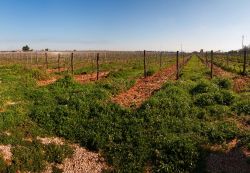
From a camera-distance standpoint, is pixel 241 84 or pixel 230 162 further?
pixel 241 84

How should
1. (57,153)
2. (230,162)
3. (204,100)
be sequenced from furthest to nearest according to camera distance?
(204,100) → (57,153) → (230,162)

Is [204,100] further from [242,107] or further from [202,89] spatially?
[202,89]

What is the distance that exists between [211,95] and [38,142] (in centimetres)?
704

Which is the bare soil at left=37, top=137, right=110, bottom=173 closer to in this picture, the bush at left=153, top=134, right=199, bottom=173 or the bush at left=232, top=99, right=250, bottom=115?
the bush at left=153, top=134, right=199, bottom=173

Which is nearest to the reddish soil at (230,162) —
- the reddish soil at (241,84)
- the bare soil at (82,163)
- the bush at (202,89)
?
the bare soil at (82,163)

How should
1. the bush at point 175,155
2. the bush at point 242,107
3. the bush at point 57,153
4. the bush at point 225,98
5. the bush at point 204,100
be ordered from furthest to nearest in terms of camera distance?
the bush at point 225,98
the bush at point 204,100
the bush at point 242,107
the bush at point 57,153
the bush at point 175,155

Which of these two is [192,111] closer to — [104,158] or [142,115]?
[142,115]

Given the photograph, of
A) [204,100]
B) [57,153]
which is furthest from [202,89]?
[57,153]

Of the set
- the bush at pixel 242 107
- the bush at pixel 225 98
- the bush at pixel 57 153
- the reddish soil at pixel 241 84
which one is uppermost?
the reddish soil at pixel 241 84

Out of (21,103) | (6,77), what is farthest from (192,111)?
(6,77)

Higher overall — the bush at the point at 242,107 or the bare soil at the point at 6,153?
the bush at the point at 242,107

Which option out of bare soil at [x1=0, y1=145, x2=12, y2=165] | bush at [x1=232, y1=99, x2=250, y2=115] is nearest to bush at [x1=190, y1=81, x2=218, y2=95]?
bush at [x1=232, y1=99, x2=250, y2=115]

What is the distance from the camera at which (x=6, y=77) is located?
21.3 meters

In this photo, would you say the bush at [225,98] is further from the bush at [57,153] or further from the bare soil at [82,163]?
the bush at [57,153]
